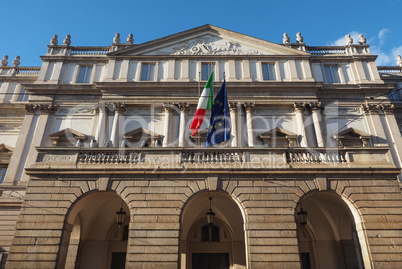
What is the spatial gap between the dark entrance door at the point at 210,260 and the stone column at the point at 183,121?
733 centimetres

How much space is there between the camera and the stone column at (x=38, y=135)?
810 inches

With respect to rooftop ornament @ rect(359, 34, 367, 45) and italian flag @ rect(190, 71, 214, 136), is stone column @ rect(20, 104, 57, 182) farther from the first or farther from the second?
rooftop ornament @ rect(359, 34, 367, 45)

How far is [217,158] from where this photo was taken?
46.1 ft

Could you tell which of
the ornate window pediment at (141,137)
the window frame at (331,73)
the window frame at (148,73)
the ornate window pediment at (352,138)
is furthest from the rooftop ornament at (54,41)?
the ornate window pediment at (352,138)

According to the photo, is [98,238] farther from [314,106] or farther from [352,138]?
[352,138]

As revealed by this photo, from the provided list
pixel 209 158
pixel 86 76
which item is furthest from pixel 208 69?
pixel 209 158

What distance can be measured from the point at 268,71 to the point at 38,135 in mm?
18635

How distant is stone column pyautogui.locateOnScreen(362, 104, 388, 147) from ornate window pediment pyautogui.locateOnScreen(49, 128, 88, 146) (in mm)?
21293

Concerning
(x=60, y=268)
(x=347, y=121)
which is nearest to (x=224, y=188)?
(x=60, y=268)

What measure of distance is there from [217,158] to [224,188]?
60.4 inches

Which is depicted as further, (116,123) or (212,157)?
(116,123)

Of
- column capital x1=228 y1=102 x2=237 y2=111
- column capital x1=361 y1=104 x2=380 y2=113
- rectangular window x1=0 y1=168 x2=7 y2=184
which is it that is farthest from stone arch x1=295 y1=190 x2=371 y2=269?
rectangular window x1=0 y1=168 x2=7 y2=184

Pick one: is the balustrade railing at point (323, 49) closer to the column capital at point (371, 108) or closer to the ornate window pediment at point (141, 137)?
the column capital at point (371, 108)

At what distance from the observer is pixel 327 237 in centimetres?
1758
